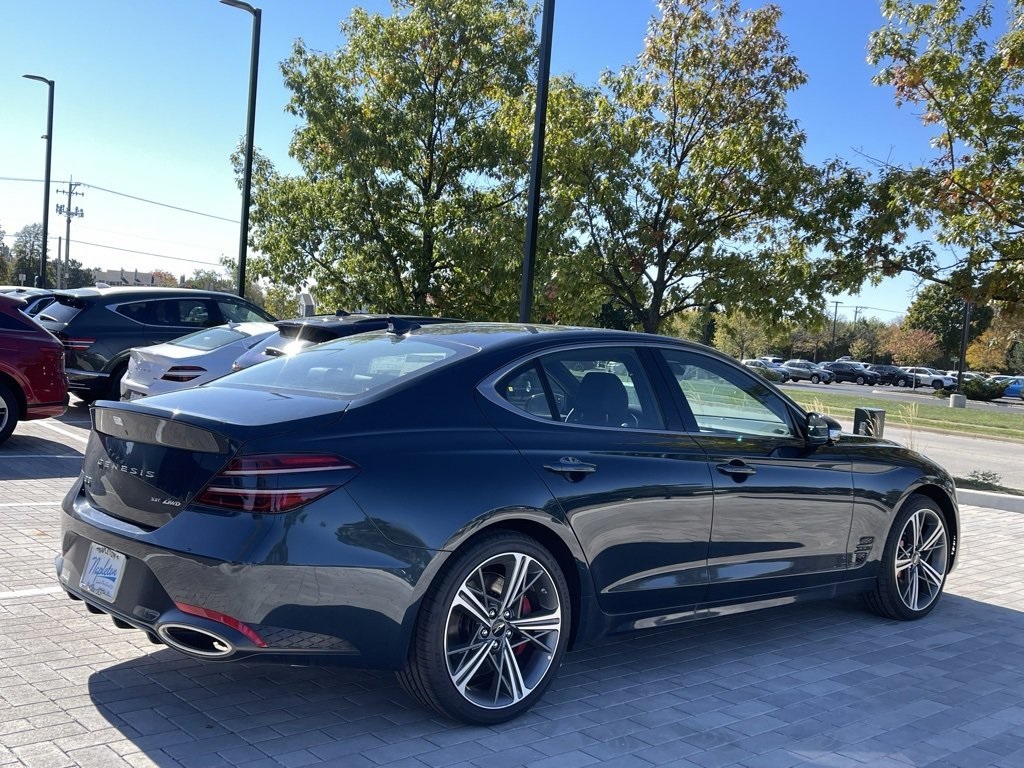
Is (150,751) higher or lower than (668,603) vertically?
lower

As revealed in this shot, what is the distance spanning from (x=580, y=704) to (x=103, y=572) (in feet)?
6.86

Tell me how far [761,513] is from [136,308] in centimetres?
1078

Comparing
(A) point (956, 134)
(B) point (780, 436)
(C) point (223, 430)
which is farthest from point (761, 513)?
(A) point (956, 134)

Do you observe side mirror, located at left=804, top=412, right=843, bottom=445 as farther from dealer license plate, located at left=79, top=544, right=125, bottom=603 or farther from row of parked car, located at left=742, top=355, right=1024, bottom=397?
row of parked car, located at left=742, top=355, right=1024, bottom=397

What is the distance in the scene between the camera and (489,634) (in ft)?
13.0

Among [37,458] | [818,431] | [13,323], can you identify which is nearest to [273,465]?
[818,431]

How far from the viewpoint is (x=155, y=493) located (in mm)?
3676

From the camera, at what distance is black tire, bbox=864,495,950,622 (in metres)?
5.94

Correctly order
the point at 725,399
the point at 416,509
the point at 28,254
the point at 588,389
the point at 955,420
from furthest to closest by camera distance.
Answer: the point at 28,254 < the point at 955,420 < the point at 725,399 < the point at 588,389 < the point at 416,509

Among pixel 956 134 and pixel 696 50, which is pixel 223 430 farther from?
pixel 696 50

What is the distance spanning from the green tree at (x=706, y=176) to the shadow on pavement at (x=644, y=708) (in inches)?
415

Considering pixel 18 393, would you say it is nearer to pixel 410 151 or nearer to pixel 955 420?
pixel 410 151

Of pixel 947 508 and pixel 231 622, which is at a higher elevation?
pixel 947 508

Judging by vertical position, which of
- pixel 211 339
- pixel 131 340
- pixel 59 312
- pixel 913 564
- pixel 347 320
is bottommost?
pixel 913 564
